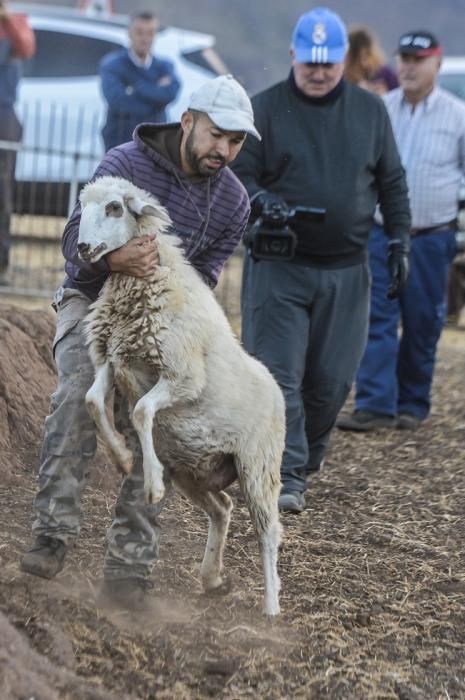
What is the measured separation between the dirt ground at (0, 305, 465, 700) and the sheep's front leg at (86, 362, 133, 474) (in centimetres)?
53

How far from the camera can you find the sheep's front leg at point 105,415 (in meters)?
4.29

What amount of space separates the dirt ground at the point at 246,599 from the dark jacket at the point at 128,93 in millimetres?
5155

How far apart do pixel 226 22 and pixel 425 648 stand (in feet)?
101

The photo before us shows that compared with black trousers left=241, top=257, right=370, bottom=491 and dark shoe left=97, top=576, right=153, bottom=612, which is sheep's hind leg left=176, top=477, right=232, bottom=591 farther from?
black trousers left=241, top=257, right=370, bottom=491

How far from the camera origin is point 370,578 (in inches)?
212

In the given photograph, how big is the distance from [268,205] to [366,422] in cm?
263

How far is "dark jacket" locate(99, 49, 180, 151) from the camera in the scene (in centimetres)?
1162

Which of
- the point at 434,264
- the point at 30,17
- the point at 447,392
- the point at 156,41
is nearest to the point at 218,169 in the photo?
the point at 434,264

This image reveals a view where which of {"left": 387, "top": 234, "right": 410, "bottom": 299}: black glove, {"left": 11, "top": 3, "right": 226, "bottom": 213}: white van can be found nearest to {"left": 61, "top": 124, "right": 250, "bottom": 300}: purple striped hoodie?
{"left": 387, "top": 234, "right": 410, "bottom": 299}: black glove

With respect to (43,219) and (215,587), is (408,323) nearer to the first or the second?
(215,587)

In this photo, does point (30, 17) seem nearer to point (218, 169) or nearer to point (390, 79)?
point (390, 79)

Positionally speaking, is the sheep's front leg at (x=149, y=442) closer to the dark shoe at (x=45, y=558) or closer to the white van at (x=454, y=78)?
the dark shoe at (x=45, y=558)

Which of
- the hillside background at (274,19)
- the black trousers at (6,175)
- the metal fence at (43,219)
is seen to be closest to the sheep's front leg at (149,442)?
the metal fence at (43,219)

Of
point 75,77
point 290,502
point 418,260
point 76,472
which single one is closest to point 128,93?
A: point 75,77
